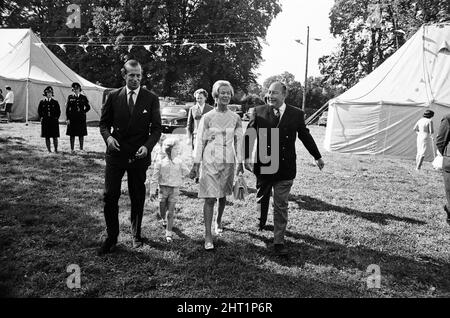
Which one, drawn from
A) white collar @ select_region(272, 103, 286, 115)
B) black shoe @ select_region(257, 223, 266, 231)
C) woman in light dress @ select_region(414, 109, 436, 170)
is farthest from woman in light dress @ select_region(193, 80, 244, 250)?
woman in light dress @ select_region(414, 109, 436, 170)

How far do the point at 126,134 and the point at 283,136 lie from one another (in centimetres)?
195

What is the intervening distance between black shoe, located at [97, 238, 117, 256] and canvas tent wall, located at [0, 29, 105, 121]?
18.5 metres

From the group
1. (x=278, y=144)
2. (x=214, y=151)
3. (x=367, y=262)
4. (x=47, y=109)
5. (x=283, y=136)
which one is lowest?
(x=367, y=262)

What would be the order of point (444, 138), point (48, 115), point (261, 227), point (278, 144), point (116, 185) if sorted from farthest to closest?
point (48, 115) < point (444, 138) < point (261, 227) < point (278, 144) < point (116, 185)

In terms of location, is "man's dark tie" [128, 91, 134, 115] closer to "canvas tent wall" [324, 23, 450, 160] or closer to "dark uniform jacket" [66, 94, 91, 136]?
"dark uniform jacket" [66, 94, 91, 136]

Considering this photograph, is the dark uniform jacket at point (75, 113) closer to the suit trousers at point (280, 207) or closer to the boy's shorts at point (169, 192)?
the boy's shorts at point (169, 192)

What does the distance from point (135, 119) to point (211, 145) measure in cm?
98

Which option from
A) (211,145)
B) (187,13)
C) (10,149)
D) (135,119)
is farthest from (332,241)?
(187,13)

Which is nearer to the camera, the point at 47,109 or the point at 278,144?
the point at 278,144

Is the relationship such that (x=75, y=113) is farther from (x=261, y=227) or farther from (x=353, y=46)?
(x=353, y=46)

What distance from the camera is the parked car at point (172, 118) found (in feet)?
63.1

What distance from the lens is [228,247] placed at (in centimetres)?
464

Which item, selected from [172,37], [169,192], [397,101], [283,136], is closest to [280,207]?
[283,136]

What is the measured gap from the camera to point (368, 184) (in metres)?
9.09
